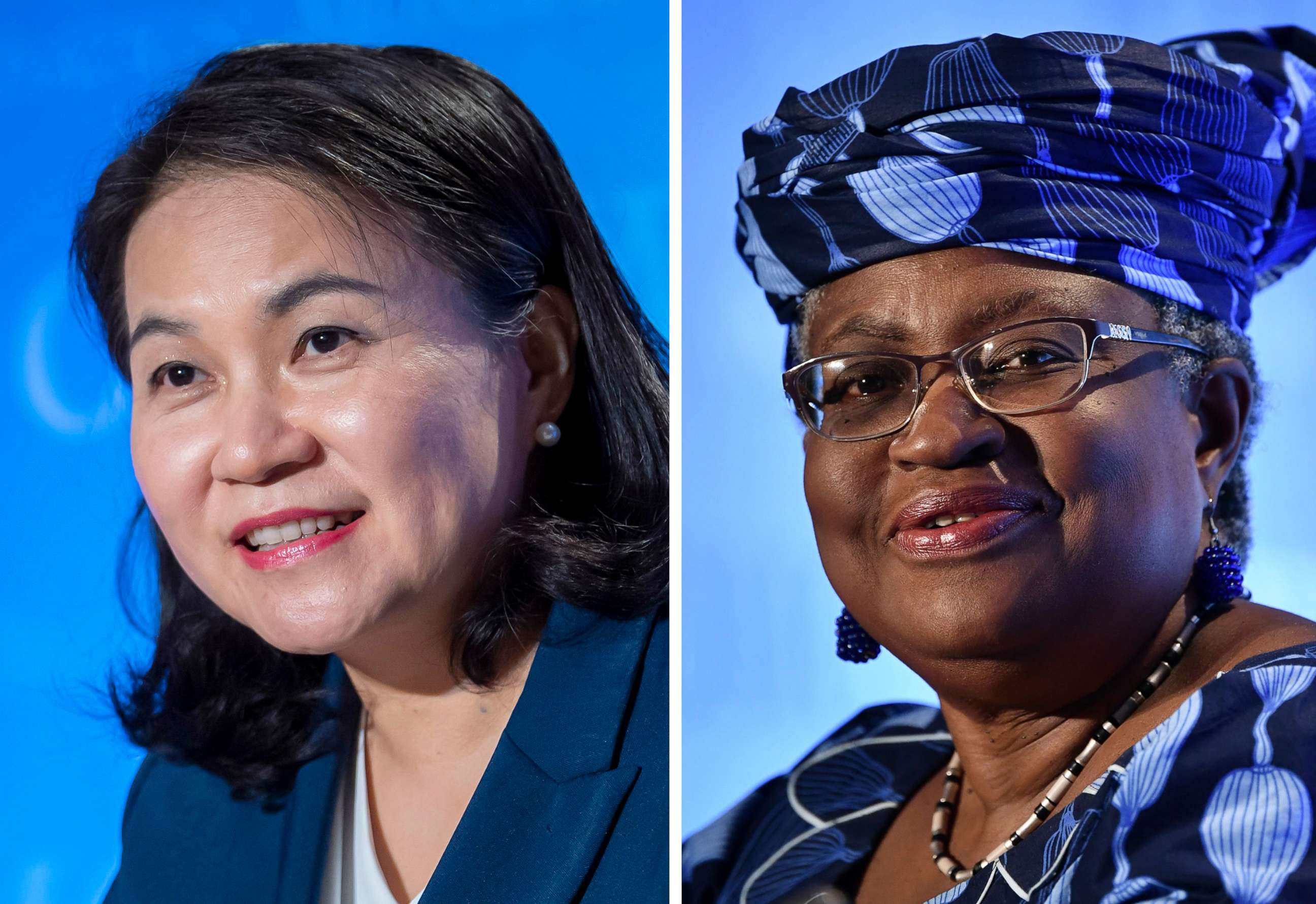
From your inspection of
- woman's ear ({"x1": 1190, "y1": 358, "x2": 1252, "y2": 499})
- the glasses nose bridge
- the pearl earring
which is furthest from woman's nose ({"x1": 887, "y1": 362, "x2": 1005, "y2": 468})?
the pearl earring

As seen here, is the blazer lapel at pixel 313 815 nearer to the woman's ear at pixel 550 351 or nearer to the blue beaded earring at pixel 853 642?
the woman's ear at pixel 550 351

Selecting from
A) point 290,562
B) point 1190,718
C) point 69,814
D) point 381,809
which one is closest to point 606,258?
point 290,562

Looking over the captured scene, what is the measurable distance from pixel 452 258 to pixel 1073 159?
781 millimetres

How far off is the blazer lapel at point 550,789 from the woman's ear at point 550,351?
0.30m

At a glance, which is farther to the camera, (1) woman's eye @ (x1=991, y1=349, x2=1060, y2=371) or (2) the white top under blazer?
(2) the white top under blazer

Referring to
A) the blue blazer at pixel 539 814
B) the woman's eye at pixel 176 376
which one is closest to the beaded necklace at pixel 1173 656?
the blue blazer at pixel 539 814

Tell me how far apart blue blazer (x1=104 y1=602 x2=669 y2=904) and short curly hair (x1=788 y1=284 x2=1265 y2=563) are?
48cm

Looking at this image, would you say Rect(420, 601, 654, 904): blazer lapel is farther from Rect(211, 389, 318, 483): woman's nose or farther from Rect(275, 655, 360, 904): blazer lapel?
Rect(211, 389, 318, 483): woman's nose

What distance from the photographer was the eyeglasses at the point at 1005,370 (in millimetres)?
1479

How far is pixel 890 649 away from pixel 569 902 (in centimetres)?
52

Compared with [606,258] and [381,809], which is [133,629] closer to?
[381,809]

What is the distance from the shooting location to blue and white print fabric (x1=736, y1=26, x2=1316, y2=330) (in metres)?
1.50

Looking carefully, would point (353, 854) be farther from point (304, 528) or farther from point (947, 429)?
point (947, 429)

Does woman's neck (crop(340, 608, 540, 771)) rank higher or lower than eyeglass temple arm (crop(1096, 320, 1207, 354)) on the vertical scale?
lower
